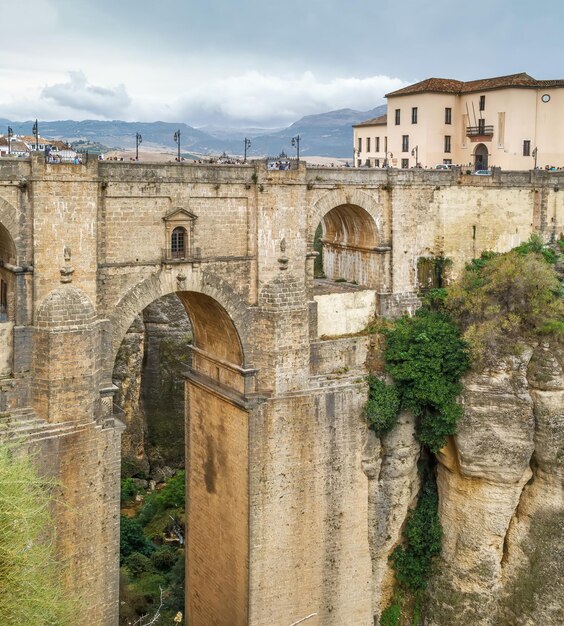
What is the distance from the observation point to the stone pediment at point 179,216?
79.1 ft

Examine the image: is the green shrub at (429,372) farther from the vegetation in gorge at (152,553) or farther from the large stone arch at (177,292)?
the vegetation in gorge at (152,553)

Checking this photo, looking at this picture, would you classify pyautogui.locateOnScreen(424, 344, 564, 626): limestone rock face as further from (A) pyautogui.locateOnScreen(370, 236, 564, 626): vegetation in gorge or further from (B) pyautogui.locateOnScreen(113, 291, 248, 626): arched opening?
(B) pyautogui.locateOnScreen(113, 291, 248, 626): arched opening

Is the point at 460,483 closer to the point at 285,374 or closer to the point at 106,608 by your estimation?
the point at 285,374

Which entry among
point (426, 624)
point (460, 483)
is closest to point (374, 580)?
point (426, 624)

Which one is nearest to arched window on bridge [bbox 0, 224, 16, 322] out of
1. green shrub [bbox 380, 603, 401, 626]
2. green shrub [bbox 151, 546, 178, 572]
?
green shrub [bbox 380, 603, 401, 626]

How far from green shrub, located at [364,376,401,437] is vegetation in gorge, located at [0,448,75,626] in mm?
12199

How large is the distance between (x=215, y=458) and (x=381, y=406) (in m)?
5.85

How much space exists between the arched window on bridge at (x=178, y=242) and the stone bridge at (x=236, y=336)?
5 centimetres

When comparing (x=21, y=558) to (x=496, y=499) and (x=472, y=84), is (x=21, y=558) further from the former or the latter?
(x=472, y=84)

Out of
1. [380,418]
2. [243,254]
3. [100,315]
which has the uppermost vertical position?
[243,254]

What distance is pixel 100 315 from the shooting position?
2300 centimetres

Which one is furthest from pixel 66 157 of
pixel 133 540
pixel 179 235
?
pixel 133 540

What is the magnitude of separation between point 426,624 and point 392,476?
5.36m

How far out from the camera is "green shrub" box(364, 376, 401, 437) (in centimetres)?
2742
